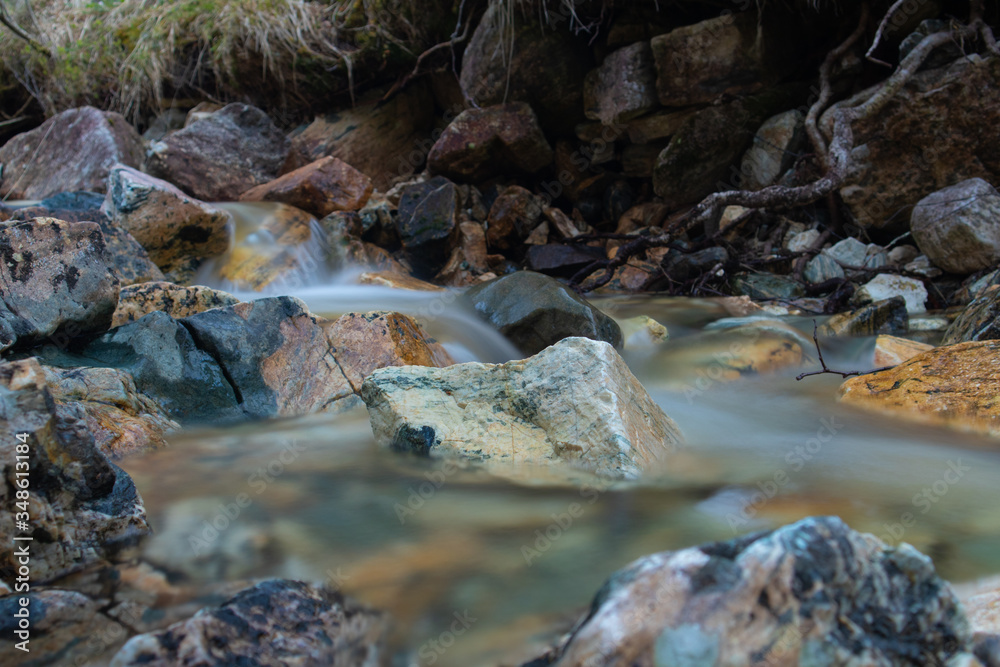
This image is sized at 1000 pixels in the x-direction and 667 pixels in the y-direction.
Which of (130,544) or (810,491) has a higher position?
(130,544)

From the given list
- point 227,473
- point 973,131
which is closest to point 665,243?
point 973,131

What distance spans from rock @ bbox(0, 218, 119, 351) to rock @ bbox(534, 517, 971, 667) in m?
2.78

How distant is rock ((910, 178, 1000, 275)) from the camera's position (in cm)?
459

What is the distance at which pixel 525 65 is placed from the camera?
22.1 feet

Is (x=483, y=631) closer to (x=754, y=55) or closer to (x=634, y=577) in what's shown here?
(x=634, y=577)

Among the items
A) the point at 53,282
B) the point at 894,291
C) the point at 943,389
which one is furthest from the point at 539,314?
the point at 894,291

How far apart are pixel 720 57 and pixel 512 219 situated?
2.49 meters

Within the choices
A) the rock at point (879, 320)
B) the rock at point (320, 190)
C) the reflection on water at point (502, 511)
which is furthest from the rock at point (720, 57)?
the reflection on water at point (502, 511)

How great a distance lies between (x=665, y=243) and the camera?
587 centimetres

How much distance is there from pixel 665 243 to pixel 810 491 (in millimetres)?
4100

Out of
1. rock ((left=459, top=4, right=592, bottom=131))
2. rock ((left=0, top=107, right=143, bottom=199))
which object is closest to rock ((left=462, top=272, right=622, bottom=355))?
rock ((left=459, top=4, right=592, bottom=131))

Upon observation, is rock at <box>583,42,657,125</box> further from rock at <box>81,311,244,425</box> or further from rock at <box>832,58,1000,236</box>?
rock at <box>81,311,244,425</box>

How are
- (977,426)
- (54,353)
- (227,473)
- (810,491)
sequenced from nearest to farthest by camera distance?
(810,491) < (227,473) < (977,426) < (54,353)

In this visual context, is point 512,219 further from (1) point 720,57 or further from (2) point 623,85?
(1) point 720,57
